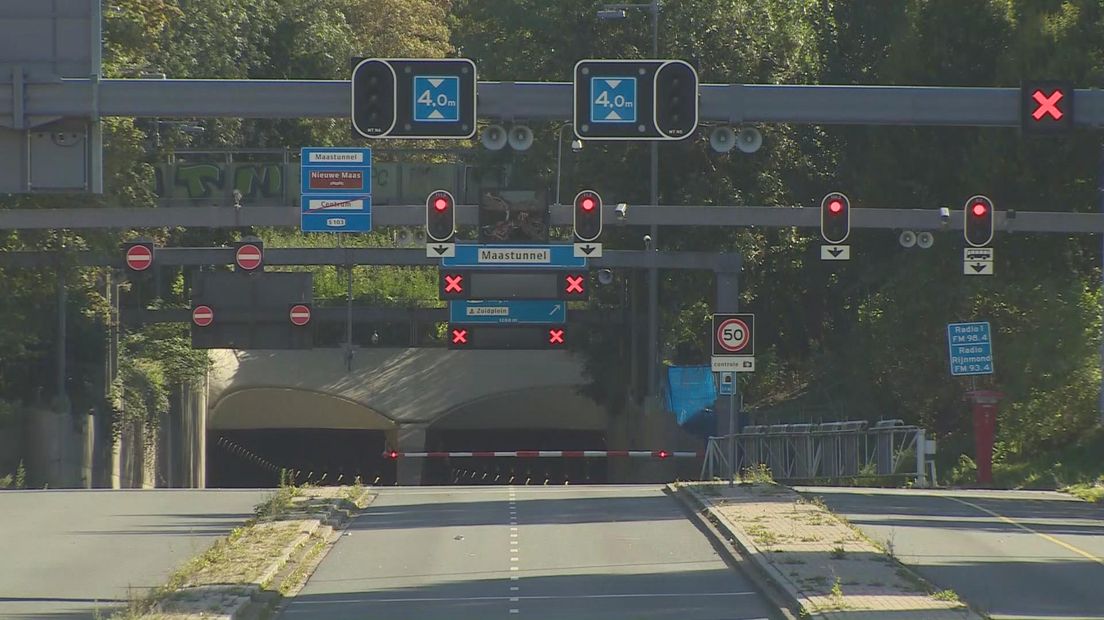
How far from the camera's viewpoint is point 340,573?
18188mm

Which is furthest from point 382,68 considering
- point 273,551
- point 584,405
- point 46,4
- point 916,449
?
point 584,405

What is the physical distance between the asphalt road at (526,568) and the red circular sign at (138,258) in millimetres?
11800

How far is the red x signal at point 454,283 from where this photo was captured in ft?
127

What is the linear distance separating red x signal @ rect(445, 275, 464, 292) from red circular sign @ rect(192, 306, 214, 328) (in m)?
6.93

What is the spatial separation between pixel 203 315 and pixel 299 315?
231cm

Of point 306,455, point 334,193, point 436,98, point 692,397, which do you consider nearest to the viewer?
point 436,98

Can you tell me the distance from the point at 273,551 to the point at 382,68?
535cm

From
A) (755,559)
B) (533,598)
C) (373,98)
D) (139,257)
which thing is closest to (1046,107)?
(755,559)

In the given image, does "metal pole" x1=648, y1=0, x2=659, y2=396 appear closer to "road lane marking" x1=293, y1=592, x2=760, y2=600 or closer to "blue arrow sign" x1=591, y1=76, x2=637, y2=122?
"blue arrow sign" x1=591, y1=76, x2=637, y2=122

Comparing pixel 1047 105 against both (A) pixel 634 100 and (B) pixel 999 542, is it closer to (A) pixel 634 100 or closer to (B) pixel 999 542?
(A) pixel 634 100

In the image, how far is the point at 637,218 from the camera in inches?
1227

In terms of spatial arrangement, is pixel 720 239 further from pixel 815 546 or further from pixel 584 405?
pixel 815 546

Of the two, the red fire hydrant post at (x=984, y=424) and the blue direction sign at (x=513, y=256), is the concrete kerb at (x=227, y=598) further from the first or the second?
the blue direction sign at (x=513, y=256)

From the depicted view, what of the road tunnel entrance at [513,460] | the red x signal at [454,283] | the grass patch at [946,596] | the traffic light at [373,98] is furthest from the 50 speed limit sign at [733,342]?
the road tunnel entrance at [513,460]
